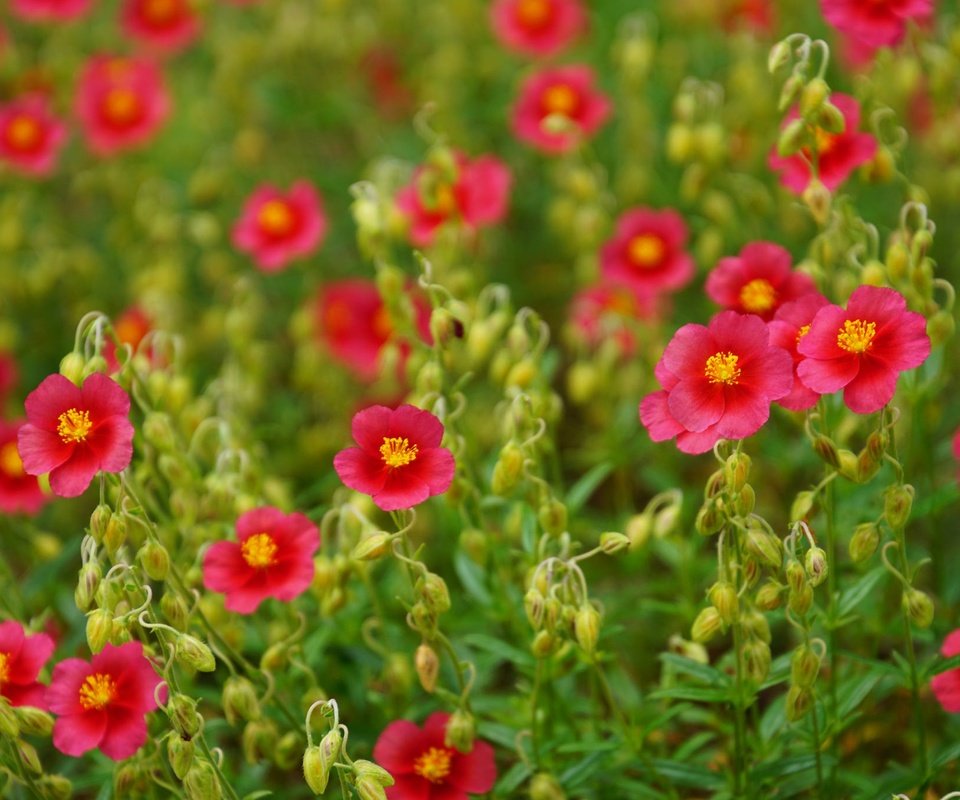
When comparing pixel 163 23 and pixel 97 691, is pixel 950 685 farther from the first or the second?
pixel 163 23

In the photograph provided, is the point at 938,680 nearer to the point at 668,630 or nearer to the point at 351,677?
the point at 668,630

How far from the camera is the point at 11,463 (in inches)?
111

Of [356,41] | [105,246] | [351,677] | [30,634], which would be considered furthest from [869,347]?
[105,246]

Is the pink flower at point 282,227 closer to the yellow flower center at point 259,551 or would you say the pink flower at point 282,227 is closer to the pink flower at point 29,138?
the pink flower at point 29,138

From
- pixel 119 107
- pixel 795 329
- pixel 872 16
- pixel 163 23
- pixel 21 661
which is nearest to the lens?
pixel 795 329

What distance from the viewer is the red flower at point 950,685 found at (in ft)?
7.14

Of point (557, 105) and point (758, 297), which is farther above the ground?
point (758, 297)

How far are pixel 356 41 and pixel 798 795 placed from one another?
2.95 m

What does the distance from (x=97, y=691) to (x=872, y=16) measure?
1.94 meters

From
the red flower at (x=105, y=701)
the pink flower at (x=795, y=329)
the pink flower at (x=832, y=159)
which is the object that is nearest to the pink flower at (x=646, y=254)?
the pink flower at (x=832, y=159)

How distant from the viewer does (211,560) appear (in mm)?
2234

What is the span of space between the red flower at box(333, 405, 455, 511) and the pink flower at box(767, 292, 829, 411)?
0.57 meters

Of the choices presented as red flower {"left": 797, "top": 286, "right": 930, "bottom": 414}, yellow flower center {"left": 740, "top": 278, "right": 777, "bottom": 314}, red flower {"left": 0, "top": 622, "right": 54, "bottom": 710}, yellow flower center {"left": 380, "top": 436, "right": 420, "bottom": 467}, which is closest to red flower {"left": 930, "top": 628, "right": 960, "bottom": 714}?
red flower {"left": 797, "top": 286, "right": 930, "bottom": 414}

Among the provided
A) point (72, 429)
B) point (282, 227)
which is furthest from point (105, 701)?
point (282, 227)
